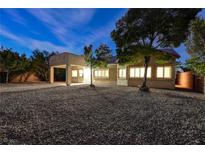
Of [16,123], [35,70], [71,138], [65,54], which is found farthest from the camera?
[35,70]

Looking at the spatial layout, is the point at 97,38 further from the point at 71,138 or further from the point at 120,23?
the point at 71,138

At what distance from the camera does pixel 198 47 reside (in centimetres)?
714

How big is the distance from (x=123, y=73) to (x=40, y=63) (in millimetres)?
12405

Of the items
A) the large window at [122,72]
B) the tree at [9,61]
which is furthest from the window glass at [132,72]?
the tree at [9,61]

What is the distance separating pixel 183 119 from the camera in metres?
4.06

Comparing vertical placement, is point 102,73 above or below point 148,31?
below

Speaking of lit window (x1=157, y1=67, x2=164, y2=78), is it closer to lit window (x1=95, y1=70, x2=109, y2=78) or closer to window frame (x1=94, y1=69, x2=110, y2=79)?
window frame (x1=94, y1=69, x2=110, y2=79)

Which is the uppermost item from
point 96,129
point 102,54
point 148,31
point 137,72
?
point 148,31

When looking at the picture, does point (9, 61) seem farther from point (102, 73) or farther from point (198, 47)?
point (198, 47)

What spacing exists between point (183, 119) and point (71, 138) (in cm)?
324

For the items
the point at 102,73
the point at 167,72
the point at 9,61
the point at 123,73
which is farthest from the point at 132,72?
the point at 9,61
